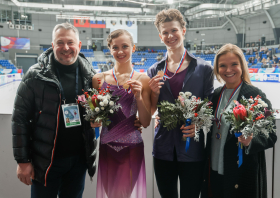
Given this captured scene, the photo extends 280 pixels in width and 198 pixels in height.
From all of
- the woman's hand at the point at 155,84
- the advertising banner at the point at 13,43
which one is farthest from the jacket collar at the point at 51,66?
the advertising banner at the point at 13,43

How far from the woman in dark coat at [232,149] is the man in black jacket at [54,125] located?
3.07 ft

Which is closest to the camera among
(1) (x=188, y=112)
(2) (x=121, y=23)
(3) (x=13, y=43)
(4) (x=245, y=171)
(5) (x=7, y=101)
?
(1) (x=188, y=112)

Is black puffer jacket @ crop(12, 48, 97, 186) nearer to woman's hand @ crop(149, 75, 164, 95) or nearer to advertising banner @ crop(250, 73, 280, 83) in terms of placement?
woman's hand @ crop(149, 75, 164, 95)

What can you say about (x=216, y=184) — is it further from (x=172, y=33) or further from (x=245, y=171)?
(x=172, y=33)

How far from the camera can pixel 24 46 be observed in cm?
2530

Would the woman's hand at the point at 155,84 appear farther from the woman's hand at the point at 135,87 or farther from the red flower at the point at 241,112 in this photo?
the red flower at the point at 241,112

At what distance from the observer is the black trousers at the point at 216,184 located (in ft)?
5.76

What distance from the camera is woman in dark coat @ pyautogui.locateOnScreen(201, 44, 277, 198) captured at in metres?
1.63

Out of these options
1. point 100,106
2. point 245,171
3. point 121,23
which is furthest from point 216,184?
point 121,23

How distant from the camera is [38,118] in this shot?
5.63 ft

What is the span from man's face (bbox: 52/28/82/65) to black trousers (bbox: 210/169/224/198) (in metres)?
1.38

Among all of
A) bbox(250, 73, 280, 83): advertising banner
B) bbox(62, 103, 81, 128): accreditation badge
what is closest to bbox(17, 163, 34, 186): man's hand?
bbox(62, 103, 81, 128): accreditation badge

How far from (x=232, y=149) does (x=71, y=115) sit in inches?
46.2

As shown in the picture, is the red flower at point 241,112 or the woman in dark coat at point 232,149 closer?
the red flower at point 241,112
